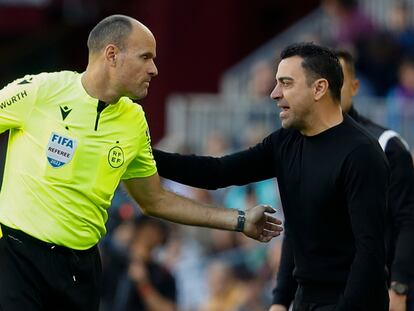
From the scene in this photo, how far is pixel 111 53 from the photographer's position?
302 inches

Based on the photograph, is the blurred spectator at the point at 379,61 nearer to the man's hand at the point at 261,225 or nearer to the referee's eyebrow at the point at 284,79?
the man's hand at the point at 261,225

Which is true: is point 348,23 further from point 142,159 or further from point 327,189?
point 327,189

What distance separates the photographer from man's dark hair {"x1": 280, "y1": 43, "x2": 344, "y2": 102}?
24.4 feet

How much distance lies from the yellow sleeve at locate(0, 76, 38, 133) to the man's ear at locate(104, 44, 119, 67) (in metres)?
0.46

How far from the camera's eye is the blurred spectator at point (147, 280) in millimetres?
12000

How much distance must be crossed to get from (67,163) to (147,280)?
15.3ft

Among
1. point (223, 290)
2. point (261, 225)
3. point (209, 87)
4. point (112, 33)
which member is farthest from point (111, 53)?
point (209, 87)

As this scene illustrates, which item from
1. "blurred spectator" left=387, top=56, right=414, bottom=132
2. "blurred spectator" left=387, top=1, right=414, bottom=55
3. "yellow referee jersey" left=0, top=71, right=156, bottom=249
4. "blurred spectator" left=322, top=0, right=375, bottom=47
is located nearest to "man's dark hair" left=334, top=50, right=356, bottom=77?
"yellow referee jersey" left=0, top=71, right=156, bottom=249

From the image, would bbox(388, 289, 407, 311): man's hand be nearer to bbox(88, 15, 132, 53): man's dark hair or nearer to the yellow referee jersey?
the yellow referee jersey

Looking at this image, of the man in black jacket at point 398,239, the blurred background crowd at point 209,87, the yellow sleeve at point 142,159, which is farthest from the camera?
the blurred background crowd at point 209,87

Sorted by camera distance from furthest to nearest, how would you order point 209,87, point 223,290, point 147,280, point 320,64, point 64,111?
point 209,87 → point 223,290 → point 147,280 → point 64,111 → point 320,64

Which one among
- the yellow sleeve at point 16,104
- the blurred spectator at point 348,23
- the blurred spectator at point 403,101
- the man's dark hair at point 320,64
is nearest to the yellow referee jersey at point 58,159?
the yellow sleeve at point 16,104

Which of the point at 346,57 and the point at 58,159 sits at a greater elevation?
the point at 346,57

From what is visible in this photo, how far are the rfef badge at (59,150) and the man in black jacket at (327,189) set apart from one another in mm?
1192
